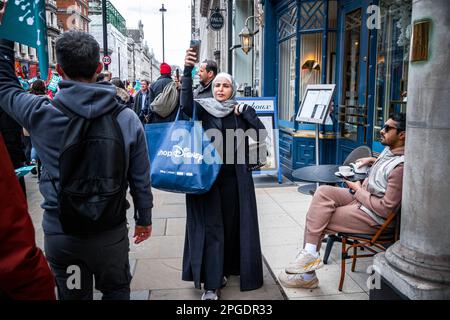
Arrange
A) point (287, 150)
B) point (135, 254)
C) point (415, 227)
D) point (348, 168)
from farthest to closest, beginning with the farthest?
point (287, 150), point (135, 254), point (348, 168), point (415, 227)

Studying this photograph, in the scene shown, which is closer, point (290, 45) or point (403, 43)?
point (403, 43)

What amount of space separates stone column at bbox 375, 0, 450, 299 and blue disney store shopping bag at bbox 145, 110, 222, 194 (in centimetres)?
144

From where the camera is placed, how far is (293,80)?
9516 millimetres

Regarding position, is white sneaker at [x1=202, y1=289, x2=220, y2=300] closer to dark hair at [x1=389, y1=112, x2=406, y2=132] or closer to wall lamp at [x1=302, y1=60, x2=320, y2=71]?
dark hair at [x1=389, y1=112, x2=406, y2=132]

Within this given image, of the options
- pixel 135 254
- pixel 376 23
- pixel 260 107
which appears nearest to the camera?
pixel 135 254

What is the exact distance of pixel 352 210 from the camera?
146 inches

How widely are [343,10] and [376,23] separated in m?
1.48

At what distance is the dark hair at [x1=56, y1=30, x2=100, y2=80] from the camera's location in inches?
86.5

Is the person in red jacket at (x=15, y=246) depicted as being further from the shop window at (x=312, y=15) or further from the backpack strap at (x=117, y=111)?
the shop window at (x=312, y=15)

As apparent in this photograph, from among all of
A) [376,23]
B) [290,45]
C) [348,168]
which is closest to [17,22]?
[348,168]

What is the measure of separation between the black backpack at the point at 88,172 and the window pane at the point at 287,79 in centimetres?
758

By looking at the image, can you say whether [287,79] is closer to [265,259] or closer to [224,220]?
[265,259]

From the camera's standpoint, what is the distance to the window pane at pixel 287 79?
9577 millimetres

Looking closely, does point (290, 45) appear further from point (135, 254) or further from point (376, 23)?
point (135, 254)
